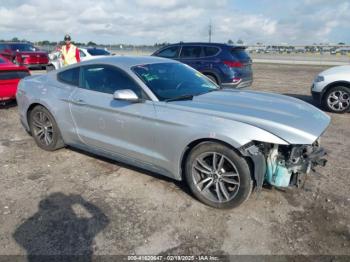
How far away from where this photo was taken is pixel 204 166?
3.58 m

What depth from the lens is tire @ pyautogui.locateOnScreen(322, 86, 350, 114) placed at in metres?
7.87

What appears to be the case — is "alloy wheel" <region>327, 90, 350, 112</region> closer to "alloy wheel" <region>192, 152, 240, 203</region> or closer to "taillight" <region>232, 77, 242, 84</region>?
"taillight" <region>232, 77, 242, 84</region>

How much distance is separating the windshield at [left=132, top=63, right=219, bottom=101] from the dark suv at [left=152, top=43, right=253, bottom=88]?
4526mm

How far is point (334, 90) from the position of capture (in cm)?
795

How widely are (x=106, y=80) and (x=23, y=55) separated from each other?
51.6ft

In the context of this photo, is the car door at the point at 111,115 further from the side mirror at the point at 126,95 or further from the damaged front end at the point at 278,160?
the damaged front end at the point at 278,160

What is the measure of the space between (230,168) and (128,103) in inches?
58.6

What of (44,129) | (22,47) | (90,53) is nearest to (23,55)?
(22,47)

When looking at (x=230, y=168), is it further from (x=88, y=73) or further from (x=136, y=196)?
(x=88, y=73)

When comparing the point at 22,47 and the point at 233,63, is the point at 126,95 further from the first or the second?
the point at 22,47

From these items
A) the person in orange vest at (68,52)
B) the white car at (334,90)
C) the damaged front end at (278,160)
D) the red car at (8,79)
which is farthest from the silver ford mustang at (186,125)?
the white car at (334,90)

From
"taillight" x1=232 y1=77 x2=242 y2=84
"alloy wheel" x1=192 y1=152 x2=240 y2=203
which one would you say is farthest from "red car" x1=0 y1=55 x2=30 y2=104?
"alloy wheel" x1=192 y1=152 x2=240 y2=203

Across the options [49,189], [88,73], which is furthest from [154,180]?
[88,73]

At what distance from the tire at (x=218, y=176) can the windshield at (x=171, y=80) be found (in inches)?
34.5
